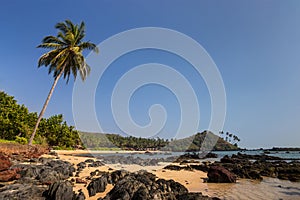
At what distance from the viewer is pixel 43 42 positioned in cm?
2756

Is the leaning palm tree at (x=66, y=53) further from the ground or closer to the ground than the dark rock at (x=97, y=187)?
further from the ground

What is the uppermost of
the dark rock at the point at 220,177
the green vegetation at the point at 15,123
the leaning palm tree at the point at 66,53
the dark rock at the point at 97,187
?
the leaning palm tree at the point at 66,53

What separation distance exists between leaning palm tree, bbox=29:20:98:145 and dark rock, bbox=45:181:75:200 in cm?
2029

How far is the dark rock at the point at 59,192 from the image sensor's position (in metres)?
6.83

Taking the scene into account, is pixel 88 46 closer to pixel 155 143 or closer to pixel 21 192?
pixel 21 192

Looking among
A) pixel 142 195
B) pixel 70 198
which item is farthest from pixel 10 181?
pixel 142 195

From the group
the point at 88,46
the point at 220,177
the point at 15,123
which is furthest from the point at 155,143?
the point at 220,177

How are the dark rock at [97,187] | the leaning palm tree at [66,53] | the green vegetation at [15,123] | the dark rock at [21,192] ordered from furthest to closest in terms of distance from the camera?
the green vegetation at [15,123], the leaning palm tree at [66,53], the dark rock at [97,187], the dark rock at [21,192]

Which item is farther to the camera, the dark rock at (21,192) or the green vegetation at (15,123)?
the green vegetation at (15,123)

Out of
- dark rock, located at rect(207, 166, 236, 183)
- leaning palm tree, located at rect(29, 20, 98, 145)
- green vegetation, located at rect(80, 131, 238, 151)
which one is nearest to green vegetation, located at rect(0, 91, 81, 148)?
leaning palm tree, located at rect(29, 20, 98, 145)

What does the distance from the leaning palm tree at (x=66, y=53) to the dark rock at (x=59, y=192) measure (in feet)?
66.6

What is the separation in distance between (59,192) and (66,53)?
23.5 meters

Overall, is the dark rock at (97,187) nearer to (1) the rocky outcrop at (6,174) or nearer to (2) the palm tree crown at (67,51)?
(1) the rocky outcrop at (6,174)

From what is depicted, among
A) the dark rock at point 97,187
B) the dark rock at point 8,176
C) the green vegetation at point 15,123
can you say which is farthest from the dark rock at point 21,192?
the green vegetation at point 15,123
